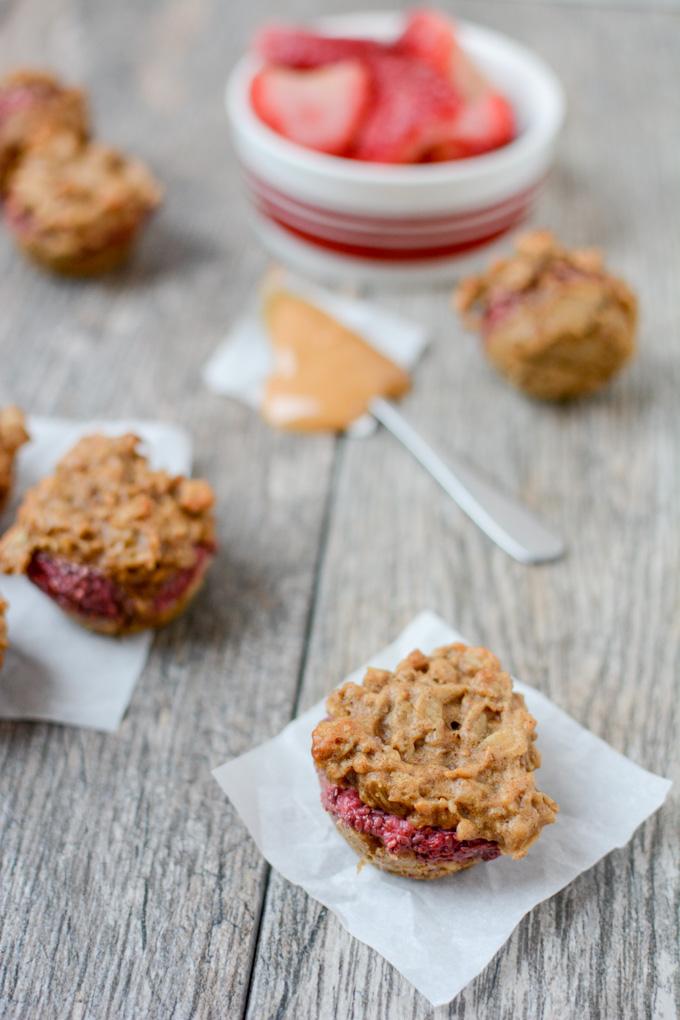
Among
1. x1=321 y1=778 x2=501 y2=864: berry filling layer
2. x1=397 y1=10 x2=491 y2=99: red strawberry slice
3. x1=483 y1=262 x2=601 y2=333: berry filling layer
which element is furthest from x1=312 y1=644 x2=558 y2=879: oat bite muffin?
x1=397 y1=10 x2=491 y2=99: red strawberry slice

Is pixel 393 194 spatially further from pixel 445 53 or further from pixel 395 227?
pixel 445 53

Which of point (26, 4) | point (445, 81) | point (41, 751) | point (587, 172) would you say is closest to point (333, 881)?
point (41, 751)

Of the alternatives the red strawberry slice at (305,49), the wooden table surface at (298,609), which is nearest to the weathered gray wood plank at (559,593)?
the wooden table surface at (298,609)

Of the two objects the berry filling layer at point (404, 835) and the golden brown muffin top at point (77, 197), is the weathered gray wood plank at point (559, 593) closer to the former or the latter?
the berry filling layer at point (404, 835)

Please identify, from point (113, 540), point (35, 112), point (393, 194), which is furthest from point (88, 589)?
point (35, 112)

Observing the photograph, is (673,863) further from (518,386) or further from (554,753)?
(518,386)

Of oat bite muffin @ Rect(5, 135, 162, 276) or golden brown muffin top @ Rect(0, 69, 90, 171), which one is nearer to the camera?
oat bite muffin @ Rect(5, 135, 162, 276)

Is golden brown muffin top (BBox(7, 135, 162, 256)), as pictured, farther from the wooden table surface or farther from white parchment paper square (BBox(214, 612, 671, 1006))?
white parchment paper square (BBox(214, 612, 671, 1006))
